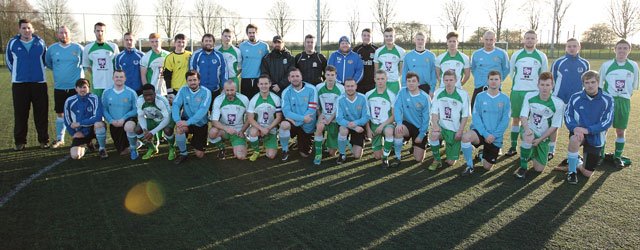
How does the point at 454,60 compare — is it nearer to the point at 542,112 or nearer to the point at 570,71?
the point at 570,71

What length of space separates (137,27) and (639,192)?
29329 millimetres

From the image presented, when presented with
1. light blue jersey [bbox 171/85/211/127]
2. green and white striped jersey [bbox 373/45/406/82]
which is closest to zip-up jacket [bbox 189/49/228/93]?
light blue jersey [bbox 171/85/211/127]

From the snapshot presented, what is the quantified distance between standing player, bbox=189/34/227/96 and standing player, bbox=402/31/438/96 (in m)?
2.67

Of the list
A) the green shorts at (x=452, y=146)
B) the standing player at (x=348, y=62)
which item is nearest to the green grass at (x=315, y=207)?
the green shorts at (x=452, y=146)

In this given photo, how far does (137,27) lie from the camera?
28.8 metres

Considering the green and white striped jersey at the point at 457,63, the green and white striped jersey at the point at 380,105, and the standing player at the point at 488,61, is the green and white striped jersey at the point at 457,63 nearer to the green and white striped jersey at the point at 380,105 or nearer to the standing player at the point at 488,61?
the standing player at the point at 488,61

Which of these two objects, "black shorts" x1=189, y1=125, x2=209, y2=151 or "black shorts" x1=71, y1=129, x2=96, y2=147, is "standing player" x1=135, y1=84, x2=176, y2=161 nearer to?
"black shorts" x1=189, y1=125, x2=209, y2=151

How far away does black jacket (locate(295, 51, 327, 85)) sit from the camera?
6.56m

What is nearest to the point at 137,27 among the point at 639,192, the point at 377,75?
the point at 377,75

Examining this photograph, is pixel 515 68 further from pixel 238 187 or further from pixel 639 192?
pixel 238 187

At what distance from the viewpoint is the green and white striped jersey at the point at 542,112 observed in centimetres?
488

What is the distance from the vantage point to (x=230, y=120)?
19.3 ft

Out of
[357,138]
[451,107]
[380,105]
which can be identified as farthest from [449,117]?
[357,138]

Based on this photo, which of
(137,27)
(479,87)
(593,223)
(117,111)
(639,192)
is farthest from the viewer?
(137,27)
